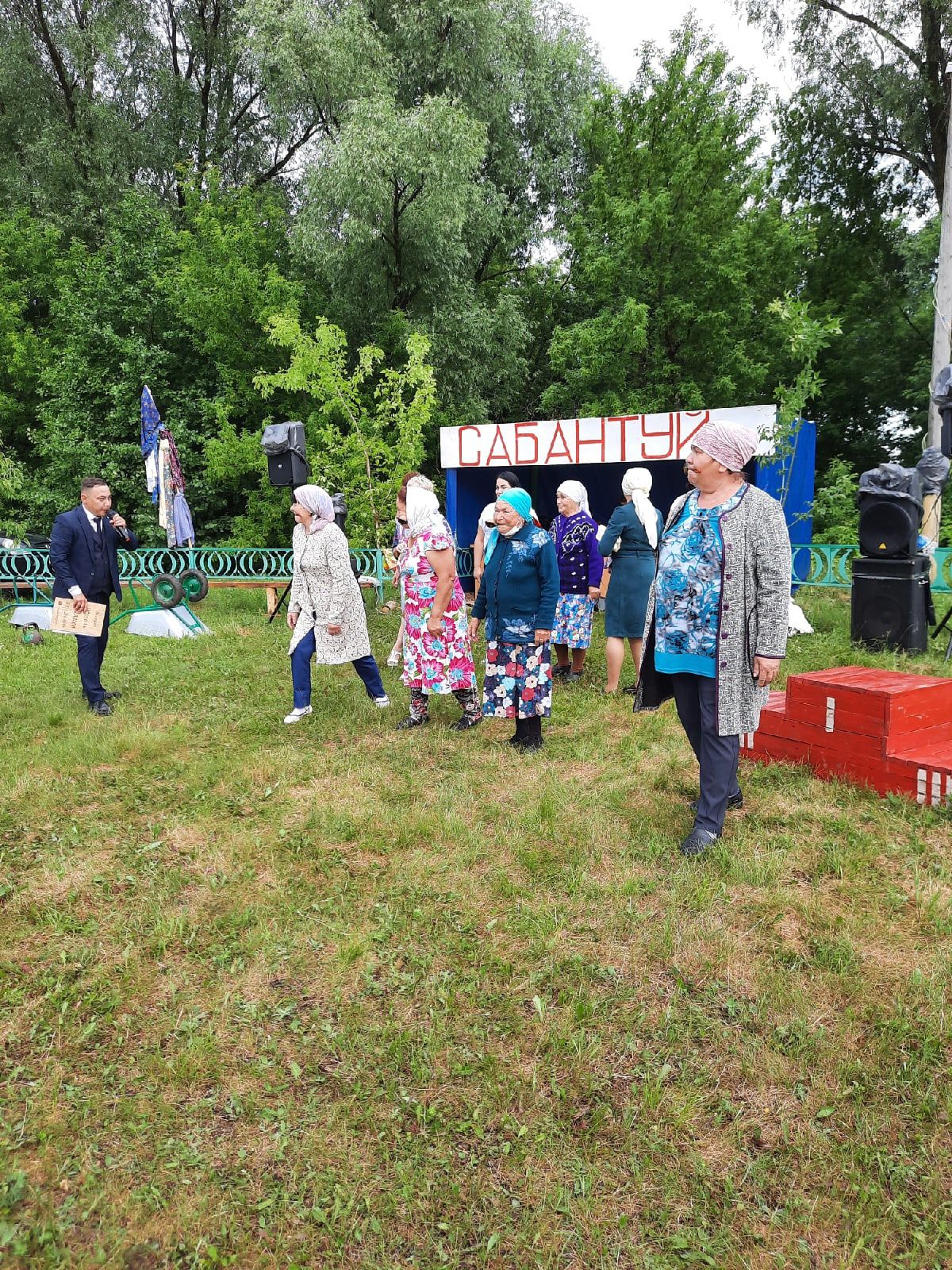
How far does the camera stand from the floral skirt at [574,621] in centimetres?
675

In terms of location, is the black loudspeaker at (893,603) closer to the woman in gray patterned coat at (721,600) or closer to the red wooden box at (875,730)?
the red wooden box at (875,730)

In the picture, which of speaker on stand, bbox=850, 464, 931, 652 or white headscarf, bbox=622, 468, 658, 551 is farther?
speaker on stand, bbox=850, 464, 931, 652

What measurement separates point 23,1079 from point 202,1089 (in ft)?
1.78

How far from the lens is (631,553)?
610 centimetres

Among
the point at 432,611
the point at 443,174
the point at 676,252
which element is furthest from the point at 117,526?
the point at 676,252

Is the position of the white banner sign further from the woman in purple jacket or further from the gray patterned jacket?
the gray patterned jacket

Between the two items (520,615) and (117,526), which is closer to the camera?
(520,615)

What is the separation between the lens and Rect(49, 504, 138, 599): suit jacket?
19.7ft

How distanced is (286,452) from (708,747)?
8033mm

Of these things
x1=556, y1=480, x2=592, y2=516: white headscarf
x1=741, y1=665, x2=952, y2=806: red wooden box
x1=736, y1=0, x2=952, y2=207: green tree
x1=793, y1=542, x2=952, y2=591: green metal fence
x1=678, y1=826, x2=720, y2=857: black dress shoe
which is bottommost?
x1=678, y1=826, x2=720, y2=857: black dress shoe

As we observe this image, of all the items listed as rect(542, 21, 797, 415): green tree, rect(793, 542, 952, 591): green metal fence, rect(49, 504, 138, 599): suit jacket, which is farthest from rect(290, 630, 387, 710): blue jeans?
rect(542, 21, 797, 415): green tree

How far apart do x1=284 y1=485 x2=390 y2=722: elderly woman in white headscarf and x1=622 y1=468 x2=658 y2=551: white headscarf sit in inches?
82.1

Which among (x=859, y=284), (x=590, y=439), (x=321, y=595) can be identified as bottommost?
(x=321, y=595)

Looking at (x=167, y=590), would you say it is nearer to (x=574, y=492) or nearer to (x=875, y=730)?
(x=574, y=492)
